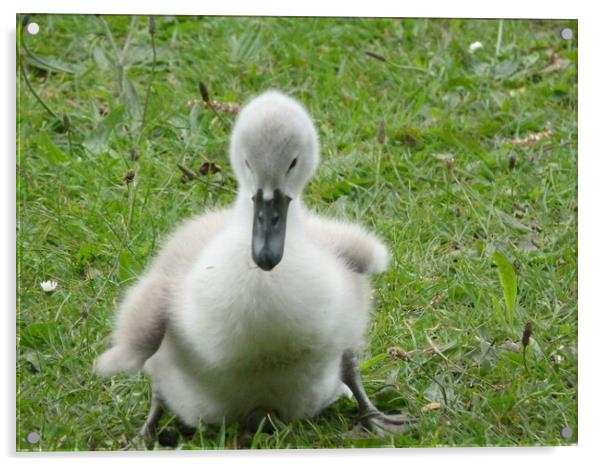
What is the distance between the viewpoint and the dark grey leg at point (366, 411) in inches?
116

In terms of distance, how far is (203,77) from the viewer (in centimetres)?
328

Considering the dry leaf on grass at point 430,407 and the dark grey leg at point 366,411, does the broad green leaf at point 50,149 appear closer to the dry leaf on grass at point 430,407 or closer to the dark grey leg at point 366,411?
the dark grey leg at point 366,411

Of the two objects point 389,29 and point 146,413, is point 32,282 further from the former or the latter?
point 389,29

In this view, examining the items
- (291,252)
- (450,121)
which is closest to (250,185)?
(291,252)

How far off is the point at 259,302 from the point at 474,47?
0.96 m

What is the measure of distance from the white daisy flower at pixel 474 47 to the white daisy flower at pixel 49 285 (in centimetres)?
111

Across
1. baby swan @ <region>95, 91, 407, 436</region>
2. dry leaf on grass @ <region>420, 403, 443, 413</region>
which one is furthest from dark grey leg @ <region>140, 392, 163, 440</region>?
dry leaf on grass @ <region>420, 403, 443, 413</region>

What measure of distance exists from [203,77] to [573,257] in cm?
96

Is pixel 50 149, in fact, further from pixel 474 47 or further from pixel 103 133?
pixel 474 47

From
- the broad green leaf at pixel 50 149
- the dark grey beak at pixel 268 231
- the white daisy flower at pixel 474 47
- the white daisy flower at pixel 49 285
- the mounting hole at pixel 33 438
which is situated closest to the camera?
the dark grey beak at pixel 268 231

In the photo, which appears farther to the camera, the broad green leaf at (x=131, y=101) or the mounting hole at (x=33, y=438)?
the broad green leaf at (x=131, y=101)

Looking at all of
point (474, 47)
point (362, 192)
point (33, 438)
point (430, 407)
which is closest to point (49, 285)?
point (33, 438)

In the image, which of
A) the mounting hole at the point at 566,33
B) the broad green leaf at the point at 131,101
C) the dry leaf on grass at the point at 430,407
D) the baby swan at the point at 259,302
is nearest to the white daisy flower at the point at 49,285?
the baby swan at the point at 259,302

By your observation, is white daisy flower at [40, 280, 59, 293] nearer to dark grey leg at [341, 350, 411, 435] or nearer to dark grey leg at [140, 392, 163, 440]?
dark grey leg at [140, 392, 163, 440]
